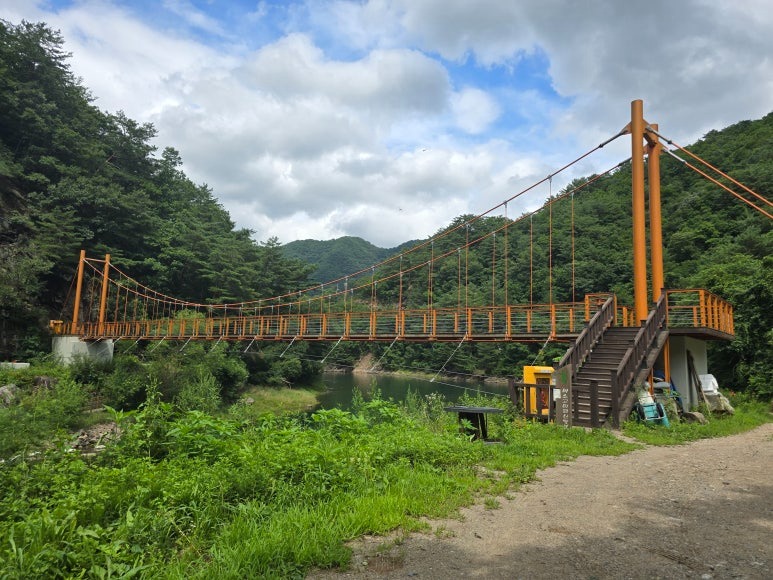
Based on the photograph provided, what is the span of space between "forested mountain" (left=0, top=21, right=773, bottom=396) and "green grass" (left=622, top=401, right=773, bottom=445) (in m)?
5.23

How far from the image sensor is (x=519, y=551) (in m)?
3.12

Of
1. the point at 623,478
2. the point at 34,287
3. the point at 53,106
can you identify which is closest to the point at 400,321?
the point at 623,478

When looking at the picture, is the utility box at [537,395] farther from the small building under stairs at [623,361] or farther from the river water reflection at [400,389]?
the river water reflection at [400,389]

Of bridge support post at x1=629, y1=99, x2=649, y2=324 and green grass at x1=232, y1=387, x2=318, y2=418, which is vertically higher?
bridge support post at x1=629, y1=99, x2=649, y2=324

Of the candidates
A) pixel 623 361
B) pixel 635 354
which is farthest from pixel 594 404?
pixel 635 354

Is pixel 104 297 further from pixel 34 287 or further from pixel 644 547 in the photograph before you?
pixel 644 547

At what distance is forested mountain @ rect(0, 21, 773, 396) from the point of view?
2172cm

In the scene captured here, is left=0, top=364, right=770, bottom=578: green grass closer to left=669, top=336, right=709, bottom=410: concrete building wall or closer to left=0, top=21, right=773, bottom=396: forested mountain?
left=669, top=336, right=709, bottom=410: concrete building wall

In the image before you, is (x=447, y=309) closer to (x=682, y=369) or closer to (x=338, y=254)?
(x=682, y=369)

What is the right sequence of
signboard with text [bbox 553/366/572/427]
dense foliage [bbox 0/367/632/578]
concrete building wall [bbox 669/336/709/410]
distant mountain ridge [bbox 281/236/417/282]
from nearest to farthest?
dense foliage [bbox 0/367/632/578]
signboard with text [bbox 553/366/572/427]
concrete building wall [bbox 669/336/709/410]
distant mountain ridge [bbox 281/236/417/282]

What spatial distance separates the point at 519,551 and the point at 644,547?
0.84 metres

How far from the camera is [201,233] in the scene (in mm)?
34719

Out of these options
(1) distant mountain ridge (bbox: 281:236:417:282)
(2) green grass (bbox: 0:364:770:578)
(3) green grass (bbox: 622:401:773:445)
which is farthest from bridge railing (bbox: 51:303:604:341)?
(1) distant mountain ridge (bbox: 281:236:417:282)

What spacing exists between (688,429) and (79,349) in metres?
24.0
